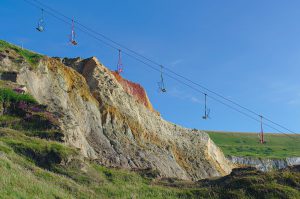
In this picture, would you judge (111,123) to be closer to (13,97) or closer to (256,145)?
(13,97)

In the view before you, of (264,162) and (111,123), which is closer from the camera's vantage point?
(111,123)

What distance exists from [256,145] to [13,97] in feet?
472

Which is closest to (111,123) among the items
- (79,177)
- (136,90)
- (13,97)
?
(13,97)

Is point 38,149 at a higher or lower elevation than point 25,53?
lower

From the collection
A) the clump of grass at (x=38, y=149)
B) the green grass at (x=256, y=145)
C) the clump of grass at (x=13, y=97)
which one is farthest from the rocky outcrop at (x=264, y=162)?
the clump of grass at (x=38, y=149)

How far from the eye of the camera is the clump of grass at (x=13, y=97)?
140 ft

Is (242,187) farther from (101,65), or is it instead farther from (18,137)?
(101,65)

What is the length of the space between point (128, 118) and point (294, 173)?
25897 mm

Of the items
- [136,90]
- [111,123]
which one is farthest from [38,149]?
[136,90]

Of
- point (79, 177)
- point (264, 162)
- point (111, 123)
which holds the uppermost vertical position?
point (264, 162)

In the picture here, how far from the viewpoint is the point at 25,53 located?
5359 centimetres

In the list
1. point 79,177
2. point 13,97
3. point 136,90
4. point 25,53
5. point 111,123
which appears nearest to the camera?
point 79,177

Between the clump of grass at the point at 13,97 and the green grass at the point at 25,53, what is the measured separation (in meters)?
7.55

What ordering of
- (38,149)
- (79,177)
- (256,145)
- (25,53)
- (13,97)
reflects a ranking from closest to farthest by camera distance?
(79,177), (38,149), (13,97), (25,53), (256,145)
